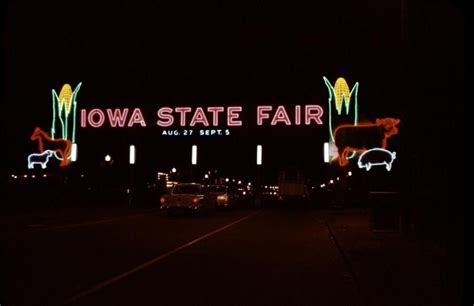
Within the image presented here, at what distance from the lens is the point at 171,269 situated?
1409 centimetres

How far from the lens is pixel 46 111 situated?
228 feet

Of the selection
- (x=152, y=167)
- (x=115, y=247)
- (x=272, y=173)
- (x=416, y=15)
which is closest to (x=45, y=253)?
(x=115, y=247)

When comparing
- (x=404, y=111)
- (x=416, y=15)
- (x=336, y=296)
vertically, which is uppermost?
(x=416, y=15)

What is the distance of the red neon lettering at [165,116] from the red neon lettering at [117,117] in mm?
2888

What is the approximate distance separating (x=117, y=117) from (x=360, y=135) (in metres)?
18.3

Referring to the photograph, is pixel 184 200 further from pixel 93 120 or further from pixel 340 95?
pixel 93 120

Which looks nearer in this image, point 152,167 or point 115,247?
point 115,247

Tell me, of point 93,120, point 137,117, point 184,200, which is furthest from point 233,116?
point 184,200

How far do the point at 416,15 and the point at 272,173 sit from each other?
489 feet

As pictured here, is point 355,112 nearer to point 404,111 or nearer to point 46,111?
point 404,111

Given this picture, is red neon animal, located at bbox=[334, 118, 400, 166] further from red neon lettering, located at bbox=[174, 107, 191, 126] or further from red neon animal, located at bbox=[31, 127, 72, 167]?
red neon animal, located at bbox=[31, 127, 72, 167]

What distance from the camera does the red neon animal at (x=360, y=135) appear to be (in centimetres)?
4328

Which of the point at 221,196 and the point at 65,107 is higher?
the point at 65,107

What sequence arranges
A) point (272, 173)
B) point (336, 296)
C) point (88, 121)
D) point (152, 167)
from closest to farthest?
1. point (336, 296)
2. point (88, 121)
3. point (152, 167)
4. point (272, 173)
